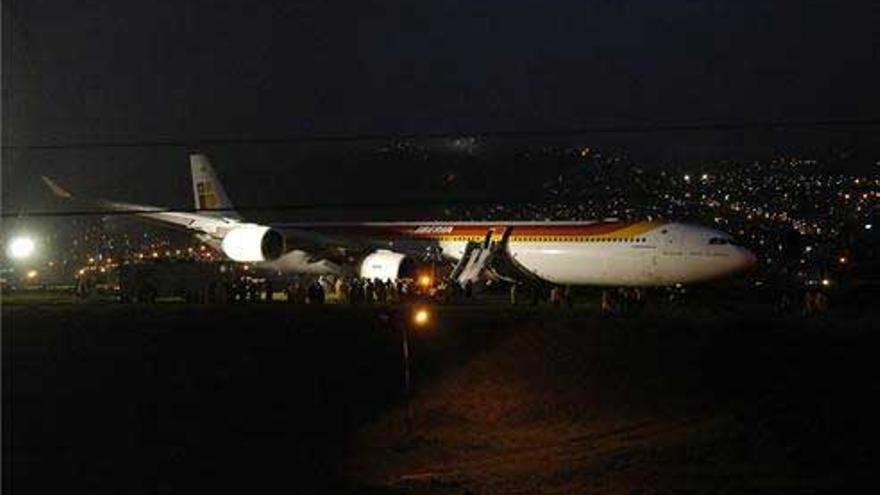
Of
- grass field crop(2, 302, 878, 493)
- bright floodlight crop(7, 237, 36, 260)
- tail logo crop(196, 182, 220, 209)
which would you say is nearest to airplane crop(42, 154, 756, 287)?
tail logo crop(196, 182, 220, 209)

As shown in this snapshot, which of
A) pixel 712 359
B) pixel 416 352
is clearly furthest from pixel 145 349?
pixel 712 359

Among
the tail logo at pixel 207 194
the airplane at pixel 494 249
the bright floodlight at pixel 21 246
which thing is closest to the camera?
the airplane at pixel 494 249

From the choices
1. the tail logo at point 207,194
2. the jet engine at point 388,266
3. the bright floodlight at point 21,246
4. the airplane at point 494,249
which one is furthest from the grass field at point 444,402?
the tail logo at point 207,194

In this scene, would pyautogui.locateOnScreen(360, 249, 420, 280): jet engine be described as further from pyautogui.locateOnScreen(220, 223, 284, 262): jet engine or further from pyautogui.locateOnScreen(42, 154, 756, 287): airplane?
pyautogui.locateOnScreen(220, 223, 284, 262): jet engine

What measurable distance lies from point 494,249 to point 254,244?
44.7 ft

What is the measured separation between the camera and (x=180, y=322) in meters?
48.2

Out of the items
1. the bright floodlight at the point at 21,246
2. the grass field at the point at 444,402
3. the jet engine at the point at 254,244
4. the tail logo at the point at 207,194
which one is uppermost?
the tail logo at the point at 207,194

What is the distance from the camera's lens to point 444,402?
39.5 metres

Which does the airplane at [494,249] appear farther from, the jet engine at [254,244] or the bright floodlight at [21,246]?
the bright floodlight at [21,246]

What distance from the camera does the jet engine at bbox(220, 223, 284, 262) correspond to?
2751 inches

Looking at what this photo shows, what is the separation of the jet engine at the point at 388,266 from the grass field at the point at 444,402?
17.8 m

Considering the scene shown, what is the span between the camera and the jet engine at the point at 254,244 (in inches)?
2751

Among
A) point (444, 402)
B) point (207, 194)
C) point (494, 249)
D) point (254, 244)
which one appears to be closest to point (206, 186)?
point (207, 194)

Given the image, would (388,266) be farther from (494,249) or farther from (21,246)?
(21,246)
